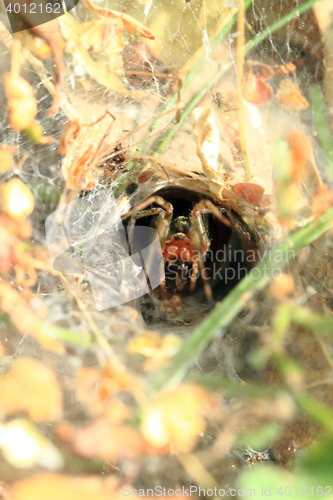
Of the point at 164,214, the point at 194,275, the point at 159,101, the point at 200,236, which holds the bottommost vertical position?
the point at 194,275

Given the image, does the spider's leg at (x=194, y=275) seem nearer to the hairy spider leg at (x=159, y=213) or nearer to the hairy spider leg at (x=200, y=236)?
the hairy spider leg at (x=200, y=236)

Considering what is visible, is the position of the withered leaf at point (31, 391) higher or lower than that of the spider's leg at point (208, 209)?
lower

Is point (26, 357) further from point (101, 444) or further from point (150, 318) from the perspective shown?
point (150, 318)

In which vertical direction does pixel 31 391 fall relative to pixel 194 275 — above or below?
above

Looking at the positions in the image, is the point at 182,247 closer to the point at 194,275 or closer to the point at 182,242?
the point at 182,242

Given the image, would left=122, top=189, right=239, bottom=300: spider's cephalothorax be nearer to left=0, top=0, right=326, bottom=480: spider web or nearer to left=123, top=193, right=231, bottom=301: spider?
left=123, top=193, right=231, bottom=301: spider

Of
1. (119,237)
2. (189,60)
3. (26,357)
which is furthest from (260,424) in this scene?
(189,60)

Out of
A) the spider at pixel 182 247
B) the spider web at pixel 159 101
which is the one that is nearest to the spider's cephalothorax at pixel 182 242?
the spider at pixel 182 247

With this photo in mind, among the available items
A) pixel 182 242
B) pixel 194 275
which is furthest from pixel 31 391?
pixel 182 242

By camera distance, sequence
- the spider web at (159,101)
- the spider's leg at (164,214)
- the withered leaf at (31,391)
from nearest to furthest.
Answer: the withered leaf at (31,391), the spider web at (159,101), the spider's leg at (164,214)
